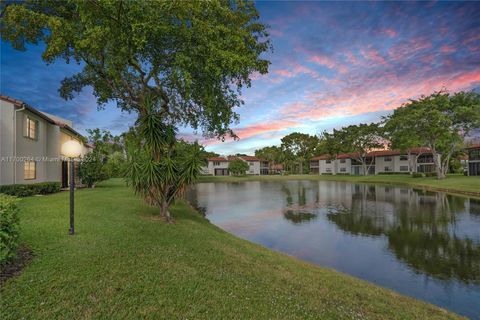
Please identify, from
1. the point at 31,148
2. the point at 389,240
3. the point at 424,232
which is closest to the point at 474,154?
the point at 424,232

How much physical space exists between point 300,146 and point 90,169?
3168 inches

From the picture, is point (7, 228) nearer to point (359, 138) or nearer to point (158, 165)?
point (158, 165)

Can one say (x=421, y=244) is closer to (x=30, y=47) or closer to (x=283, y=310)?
(x=283, y=310)

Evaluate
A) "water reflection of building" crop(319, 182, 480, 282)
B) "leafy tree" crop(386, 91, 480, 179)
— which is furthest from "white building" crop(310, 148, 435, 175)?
"water reflection of building" crop(319, 182, 480, 282)

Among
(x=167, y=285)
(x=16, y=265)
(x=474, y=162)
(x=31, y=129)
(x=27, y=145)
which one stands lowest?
(x=167, y=285)

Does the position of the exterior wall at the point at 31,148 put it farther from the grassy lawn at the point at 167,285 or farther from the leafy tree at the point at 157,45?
the grassy lawn at the point at 167,285

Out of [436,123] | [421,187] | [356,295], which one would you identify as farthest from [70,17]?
[436,123]

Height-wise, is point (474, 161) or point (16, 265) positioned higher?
point (474, 161)

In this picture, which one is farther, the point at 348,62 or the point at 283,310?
the point at 348,62

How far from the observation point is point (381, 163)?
73.0 m

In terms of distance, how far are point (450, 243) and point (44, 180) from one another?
2758 centimetres

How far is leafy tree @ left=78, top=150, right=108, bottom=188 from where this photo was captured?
25625 mm

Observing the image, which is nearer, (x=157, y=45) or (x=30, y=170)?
(x=157, y=45)

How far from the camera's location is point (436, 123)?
40031mm
